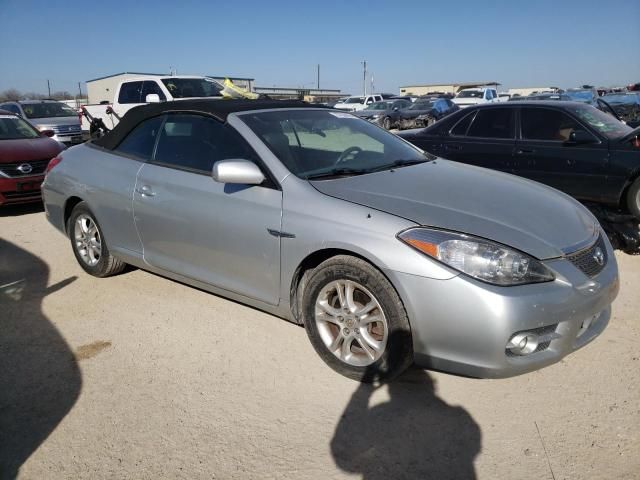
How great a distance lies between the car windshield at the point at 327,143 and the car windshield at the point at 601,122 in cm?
316

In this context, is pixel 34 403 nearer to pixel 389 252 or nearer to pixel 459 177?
pixel 389 252

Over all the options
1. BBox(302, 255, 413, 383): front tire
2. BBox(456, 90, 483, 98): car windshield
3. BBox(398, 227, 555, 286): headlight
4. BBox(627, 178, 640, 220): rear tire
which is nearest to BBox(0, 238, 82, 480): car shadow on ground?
BBox(302, 255, 413, 383): front tire

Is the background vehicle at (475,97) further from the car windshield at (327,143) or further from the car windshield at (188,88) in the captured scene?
the car windshield at (327,143)

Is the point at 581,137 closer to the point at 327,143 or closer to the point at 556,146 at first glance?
the point at 556,146

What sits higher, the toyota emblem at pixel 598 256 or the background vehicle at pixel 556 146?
the background vehicle at pixel 556 146

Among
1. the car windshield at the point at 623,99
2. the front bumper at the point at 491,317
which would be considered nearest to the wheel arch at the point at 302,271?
the front bumper at the point at 491,317

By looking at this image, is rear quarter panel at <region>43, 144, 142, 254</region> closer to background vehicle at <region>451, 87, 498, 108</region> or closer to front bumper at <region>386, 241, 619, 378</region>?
front bumper at <region>386, 241, 619, 378</region>

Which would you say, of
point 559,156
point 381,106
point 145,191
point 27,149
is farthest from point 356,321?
point 381,106

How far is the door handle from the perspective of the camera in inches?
153

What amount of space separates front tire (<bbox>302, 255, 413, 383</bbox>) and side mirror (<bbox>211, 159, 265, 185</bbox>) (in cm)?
69

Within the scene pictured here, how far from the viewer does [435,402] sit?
2.83 metres

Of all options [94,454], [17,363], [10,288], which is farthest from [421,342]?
[10,288]

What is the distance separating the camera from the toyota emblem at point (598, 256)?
9.66 feet

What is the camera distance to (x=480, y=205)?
3.02 m
